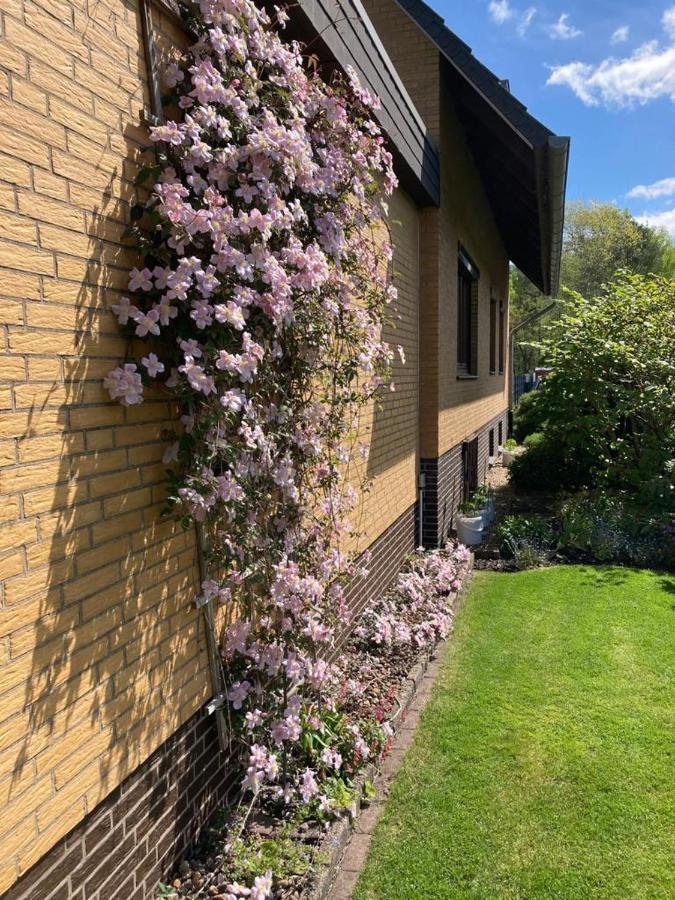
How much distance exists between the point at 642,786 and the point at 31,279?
11.5 feet

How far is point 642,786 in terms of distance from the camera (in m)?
3.29

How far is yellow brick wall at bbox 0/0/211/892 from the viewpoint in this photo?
1.63m

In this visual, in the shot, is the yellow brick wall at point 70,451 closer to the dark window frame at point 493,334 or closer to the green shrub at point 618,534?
the green shrub at point 618,534

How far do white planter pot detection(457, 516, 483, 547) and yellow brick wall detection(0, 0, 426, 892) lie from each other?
5.75 m

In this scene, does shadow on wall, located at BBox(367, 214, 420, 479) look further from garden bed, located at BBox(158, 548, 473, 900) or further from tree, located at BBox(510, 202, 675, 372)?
tree, located at BBox(510, 202, 675, 372)

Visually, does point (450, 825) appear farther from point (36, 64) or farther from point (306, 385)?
point (36, 64)

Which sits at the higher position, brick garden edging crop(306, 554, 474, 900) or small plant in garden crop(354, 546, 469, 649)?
small plant in garden crop(354, 546, 469, 649)

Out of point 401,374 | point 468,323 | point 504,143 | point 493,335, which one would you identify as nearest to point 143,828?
point 401,374

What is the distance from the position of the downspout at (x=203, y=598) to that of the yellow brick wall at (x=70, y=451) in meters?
0.05

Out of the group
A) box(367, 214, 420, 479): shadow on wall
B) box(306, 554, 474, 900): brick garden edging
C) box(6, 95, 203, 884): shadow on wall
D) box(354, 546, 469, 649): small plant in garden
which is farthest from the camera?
box(367, 214, 420, 479): shadow on wall

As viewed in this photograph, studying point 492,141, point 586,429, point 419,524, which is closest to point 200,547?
point 419,524

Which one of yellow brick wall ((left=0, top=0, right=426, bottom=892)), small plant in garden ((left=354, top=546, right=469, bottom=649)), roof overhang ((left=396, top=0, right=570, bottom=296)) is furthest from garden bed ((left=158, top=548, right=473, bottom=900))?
roof overhang ((left=396, top=0, right=570, bottom=296))

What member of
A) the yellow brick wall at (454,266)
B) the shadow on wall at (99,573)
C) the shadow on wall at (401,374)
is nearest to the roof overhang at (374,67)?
the shadow on wall at (401,374)

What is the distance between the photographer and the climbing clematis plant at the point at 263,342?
2.15 meters
